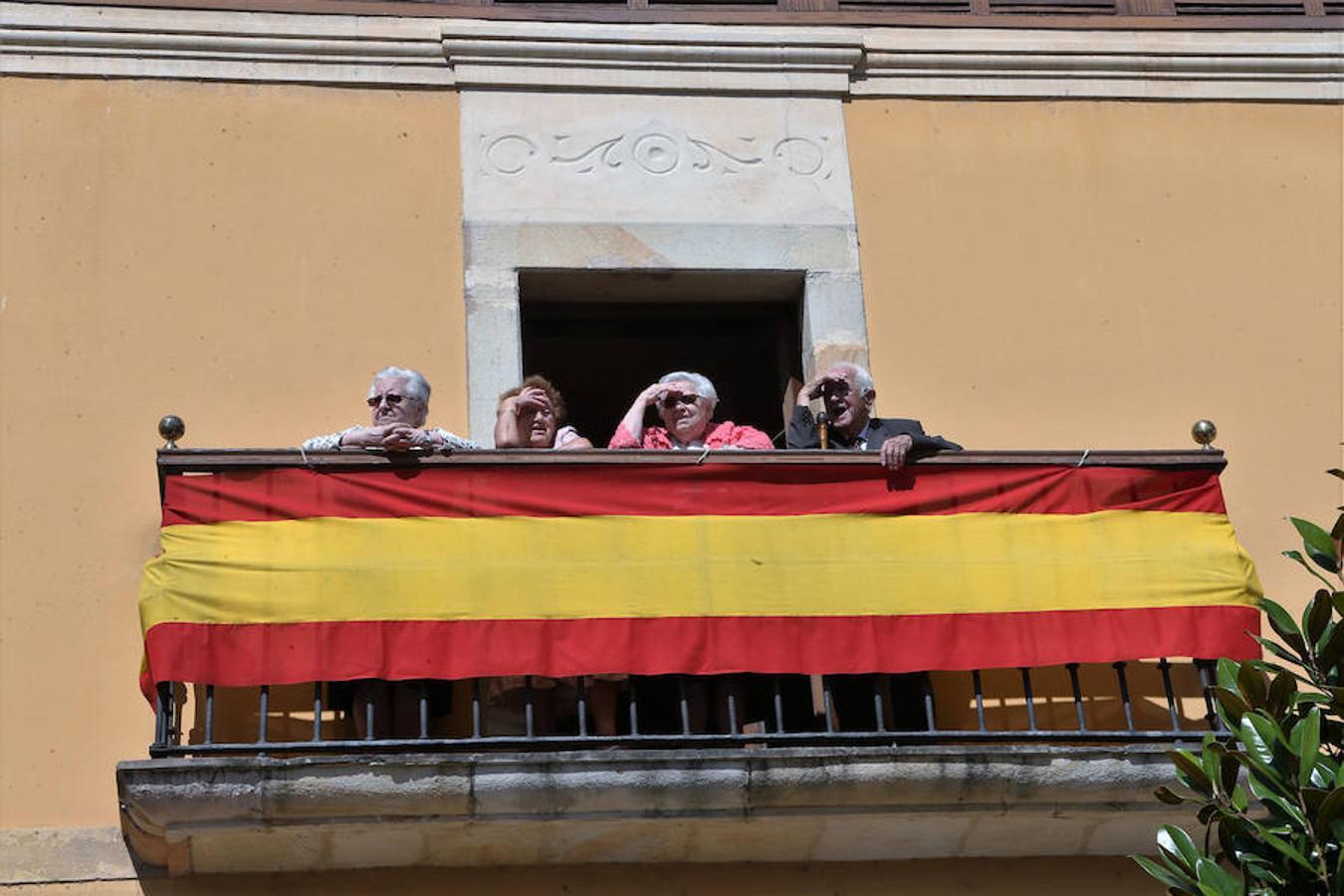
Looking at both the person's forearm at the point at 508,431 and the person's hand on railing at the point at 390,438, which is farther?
the person's forearm at the point at 508,431

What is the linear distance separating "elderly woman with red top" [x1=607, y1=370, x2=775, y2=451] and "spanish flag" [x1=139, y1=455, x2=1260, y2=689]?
335 mm

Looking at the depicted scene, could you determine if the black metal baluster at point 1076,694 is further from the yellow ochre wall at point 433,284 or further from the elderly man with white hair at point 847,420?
the yellow ochre wall at point 433,284

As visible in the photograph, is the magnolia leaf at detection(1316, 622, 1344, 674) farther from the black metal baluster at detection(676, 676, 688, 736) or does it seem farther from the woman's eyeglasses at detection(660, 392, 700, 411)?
the woman's eyeglasses at detection(660, 392, 700, 411)

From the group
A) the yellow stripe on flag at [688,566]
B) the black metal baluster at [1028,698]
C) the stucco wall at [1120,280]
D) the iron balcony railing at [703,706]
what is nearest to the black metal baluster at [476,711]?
the iron balcony railing at [703,706]

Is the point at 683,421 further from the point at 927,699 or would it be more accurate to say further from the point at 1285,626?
the point at 1285,626

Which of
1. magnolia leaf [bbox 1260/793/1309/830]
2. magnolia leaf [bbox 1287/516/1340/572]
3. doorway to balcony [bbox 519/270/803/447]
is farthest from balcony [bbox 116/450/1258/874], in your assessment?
magnolia leaf [bbox 1260/793/1309/830]

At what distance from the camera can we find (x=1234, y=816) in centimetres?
658

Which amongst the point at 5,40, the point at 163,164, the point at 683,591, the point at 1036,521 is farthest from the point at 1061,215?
the point at 5,40

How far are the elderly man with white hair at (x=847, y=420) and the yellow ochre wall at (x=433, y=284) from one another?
595 mm

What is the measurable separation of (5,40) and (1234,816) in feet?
19.1

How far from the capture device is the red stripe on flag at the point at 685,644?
846 cm

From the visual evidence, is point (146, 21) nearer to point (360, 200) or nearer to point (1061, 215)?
point (360, 200)

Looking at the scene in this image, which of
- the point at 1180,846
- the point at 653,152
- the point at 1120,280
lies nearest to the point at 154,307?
the point at 653,152

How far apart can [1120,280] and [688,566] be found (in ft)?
8.09
